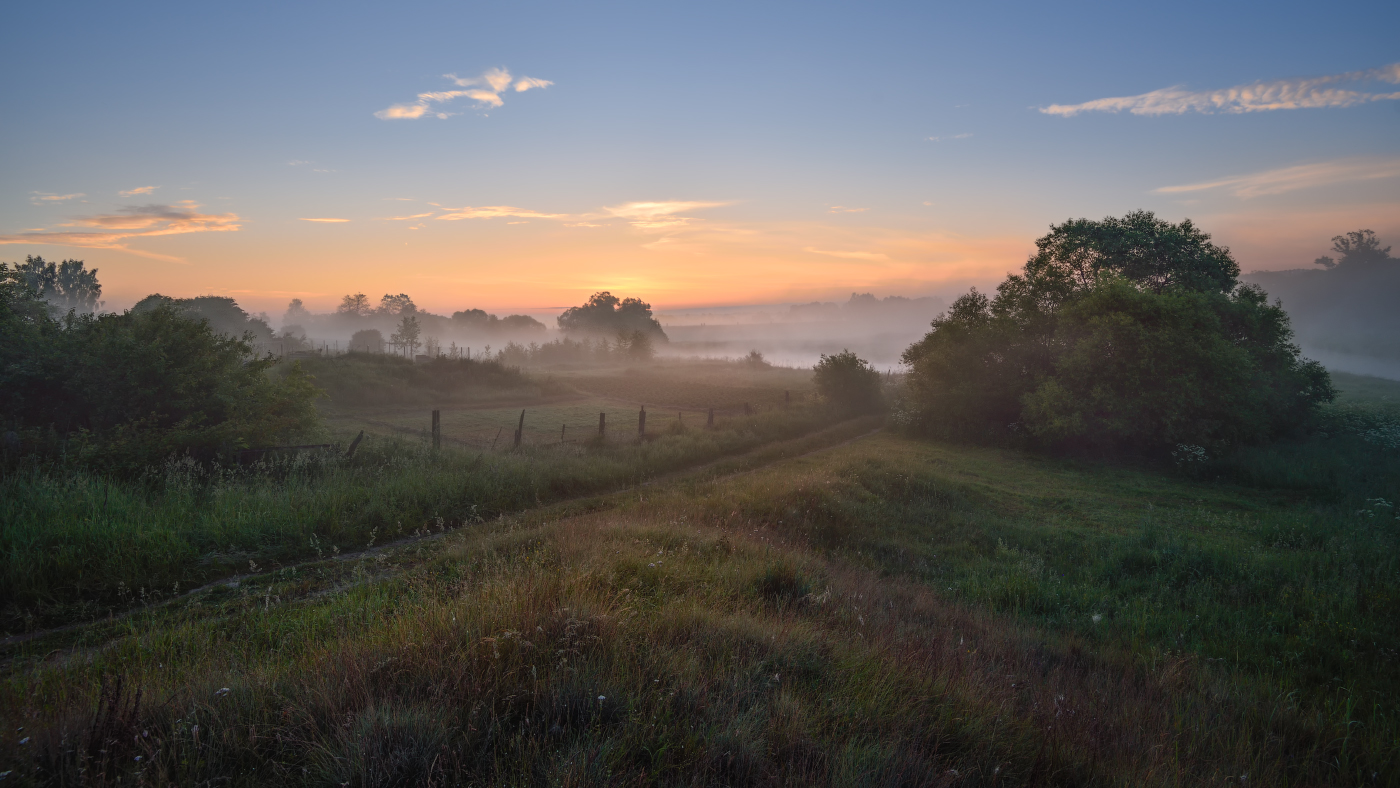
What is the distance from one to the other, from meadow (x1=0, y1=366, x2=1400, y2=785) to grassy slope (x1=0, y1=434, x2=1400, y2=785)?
3 centimetres

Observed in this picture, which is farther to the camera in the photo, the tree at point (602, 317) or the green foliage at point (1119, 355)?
the tree at point (602, 317)

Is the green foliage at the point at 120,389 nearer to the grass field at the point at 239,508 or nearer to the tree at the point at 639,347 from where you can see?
the grass field at the point at 239,508

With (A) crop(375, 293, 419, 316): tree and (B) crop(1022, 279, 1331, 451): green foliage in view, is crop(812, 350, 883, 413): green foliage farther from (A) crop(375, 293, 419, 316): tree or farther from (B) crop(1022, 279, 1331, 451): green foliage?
(A) crop(375, 293, 419, 316): tree

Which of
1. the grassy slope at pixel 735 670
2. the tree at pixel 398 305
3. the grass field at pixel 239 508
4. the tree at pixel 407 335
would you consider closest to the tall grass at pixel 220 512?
the grass field at pixel 239 508

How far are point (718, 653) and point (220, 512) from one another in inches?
352

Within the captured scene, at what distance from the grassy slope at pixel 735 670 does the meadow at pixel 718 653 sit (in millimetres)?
28

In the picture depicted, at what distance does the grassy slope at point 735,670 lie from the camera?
9.71 ft

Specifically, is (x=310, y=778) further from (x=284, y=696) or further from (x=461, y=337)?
(x=461, y=337)

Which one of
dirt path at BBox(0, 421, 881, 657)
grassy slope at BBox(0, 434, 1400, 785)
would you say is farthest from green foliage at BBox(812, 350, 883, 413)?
grassy slope at BBox(0, 434, 1400, 785)

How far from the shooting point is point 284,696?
10.9ft

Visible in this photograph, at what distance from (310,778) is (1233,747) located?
249 inches

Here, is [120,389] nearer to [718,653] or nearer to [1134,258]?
[718,653]

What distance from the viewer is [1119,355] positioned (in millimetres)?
23344

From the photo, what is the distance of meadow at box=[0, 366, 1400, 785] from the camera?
2.97 m
